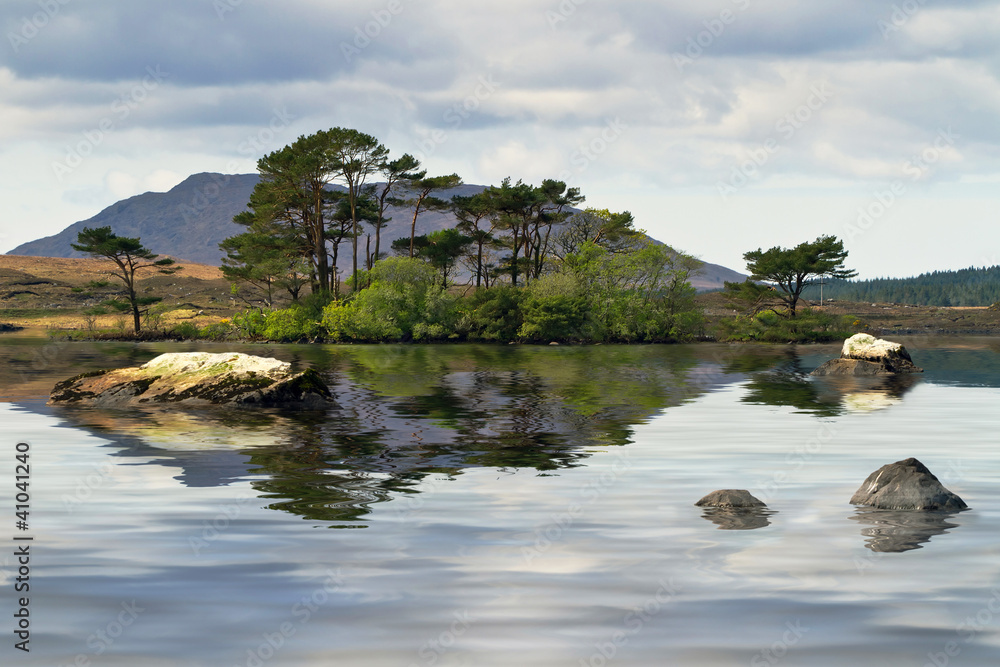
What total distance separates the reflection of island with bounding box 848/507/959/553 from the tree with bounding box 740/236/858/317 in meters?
104

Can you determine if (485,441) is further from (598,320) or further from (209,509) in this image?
(598,320)

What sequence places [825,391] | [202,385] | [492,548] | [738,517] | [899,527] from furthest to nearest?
[825,391] → [202,385] → [738,517] → [899,527] → [492,548]

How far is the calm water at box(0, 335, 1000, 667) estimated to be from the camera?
7.03 metres

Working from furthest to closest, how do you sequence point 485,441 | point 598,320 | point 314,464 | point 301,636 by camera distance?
point 598,320, point 485,441, point 314,464, point 301,636

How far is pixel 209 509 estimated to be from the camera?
12023 mm

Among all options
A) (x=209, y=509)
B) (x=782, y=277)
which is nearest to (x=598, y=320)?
(x=782, y=277)

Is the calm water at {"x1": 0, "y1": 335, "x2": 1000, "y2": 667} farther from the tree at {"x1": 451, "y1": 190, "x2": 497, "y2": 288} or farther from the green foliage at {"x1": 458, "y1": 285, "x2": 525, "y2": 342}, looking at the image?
the tree at {"x1": 451, "y1": 190, "x2": 497, "y2": 288}

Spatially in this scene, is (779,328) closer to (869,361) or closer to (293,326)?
(293,326)

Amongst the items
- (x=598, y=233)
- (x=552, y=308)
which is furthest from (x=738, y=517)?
(x=598, y=233)

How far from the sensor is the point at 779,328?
11188 centimetres

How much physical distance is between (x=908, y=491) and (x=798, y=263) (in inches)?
4081

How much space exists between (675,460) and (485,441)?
444 cm

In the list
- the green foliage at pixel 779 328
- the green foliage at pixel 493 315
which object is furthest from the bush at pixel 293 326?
the green foliage at pixel 779 328

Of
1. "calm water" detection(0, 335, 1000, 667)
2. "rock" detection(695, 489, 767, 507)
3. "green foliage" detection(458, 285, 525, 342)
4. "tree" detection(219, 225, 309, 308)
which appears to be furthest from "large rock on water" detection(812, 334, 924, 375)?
"tree" detection(219, 225, 309, 308)
